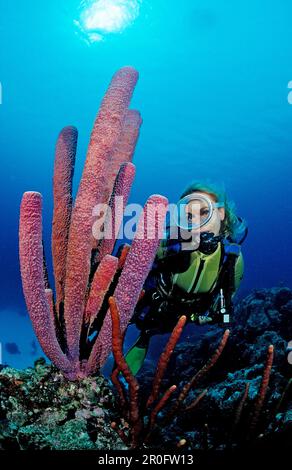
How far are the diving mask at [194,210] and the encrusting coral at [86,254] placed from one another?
0.98 m

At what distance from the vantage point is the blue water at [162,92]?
28.9 meters

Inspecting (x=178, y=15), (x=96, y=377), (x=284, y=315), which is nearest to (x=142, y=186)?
(x=178, y=15)

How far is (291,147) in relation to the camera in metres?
42.8

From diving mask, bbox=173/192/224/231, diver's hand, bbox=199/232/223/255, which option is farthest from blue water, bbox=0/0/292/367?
diving mask, bbox=173/192/224/231

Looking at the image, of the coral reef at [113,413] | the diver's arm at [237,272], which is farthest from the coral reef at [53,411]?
the diver's arm at [237,272]

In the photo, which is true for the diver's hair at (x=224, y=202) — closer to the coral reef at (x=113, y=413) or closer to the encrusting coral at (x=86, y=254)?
the encrusting coral at (x=86, y=254)

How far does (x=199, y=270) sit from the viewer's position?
3514mm

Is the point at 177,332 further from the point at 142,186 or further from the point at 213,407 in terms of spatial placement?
the point at 142,186

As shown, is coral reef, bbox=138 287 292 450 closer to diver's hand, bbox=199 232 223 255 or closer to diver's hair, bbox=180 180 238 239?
diver's hand, bbox=199 232 223 255

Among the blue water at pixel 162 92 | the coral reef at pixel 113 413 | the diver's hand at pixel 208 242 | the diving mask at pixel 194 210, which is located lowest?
the coral reef at pixel 113 413

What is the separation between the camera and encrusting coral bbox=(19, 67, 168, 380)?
1673mm

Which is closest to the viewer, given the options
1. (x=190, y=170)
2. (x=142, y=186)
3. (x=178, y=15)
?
(x=178, y=15)
